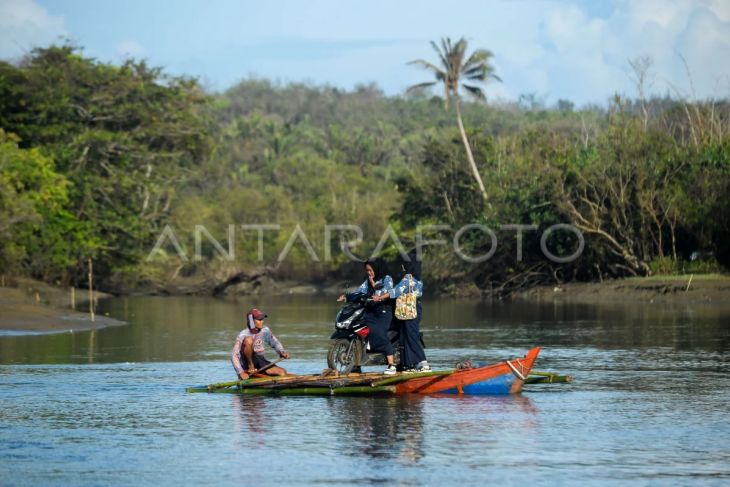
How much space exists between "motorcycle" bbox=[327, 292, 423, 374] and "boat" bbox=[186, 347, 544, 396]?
0.81m

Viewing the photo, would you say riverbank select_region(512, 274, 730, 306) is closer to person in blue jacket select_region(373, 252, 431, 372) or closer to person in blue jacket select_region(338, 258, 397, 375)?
person in blue jacket select_region(373, 252, 431, 372)

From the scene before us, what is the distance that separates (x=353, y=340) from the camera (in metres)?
19.8

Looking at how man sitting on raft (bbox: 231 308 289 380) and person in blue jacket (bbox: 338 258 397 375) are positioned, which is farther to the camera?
man sitting on raft (bbox: 231 308 289 380)

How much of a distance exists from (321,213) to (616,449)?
64.5 m


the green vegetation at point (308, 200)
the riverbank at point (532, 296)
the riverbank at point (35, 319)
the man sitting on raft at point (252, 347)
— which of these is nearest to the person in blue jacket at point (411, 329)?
the man sitting on raft at point (252, 347)

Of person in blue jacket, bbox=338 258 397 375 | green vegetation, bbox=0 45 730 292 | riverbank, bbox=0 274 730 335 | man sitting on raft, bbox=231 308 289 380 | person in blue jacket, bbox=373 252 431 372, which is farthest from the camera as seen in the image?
green vegetation, bbox=0 45 730 292

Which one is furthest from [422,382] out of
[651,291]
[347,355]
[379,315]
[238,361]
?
[651,291]

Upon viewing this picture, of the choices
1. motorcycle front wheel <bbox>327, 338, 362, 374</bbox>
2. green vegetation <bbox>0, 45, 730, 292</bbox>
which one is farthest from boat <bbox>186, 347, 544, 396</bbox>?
green vegetation <bbox>0, 45, 730, 292</bbox>

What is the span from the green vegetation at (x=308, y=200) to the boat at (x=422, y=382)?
30.2m

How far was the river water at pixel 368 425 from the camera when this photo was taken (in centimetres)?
1318

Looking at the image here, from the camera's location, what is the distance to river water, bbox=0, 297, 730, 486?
13180mm

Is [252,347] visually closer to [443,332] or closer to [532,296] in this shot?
[443,332]

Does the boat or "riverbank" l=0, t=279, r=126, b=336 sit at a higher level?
"riverbank" l=0, t=279, r=126, b=336

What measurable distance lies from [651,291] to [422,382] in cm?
3174
